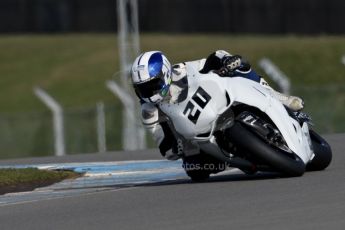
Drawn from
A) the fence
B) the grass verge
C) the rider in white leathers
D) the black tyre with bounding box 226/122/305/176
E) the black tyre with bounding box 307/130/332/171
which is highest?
the rider in white leathers

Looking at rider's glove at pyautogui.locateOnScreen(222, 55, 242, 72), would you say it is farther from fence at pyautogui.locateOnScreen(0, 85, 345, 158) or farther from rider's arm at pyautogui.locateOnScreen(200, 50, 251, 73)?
fence at pyautogui.locateOnScreen(0, 85, 345, 158)

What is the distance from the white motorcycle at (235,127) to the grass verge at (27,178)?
199 centimetres

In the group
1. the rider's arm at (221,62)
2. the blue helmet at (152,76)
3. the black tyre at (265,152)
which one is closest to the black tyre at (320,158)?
the black tyre at (265,152)

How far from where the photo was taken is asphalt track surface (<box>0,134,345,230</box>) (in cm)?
849

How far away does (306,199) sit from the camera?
9.38 m

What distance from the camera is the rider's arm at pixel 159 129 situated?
36.6 feet

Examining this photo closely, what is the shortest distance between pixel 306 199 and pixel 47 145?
15254mm

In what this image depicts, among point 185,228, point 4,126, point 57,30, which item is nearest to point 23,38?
point 57,30

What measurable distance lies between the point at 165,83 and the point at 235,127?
778mm

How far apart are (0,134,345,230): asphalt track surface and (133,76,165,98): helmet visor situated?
878 mm

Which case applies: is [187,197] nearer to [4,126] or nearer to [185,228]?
[185,228]

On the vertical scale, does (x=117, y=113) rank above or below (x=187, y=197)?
below

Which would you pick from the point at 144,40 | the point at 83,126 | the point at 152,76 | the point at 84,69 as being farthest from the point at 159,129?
the point at 144,40

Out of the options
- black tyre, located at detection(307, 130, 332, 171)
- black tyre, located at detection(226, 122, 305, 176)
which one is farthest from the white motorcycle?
black tyre, located at detection(307, 130, 332, 171)
